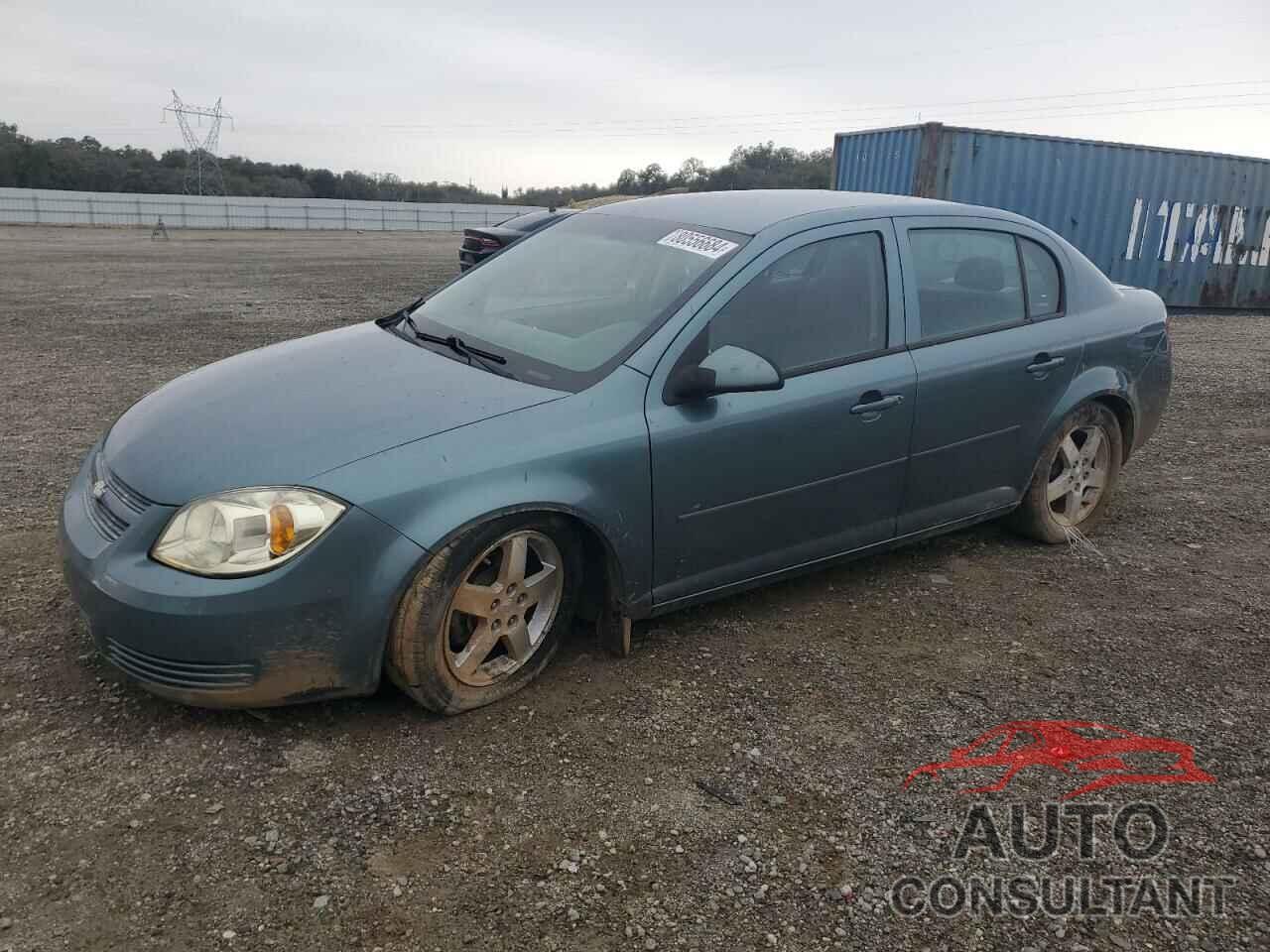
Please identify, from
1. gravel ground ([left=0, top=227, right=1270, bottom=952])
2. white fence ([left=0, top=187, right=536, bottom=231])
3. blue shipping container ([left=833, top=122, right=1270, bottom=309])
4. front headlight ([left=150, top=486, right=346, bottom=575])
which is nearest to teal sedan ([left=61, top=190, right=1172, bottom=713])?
front headlight ([left=150, top=486, right=346, bottom=575])

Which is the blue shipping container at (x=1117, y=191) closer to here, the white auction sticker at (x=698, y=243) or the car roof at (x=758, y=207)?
the car roof at (x=758, y=207)

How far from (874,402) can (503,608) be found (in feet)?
5.30

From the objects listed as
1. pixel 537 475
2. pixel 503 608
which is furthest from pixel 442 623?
pixel 537 475

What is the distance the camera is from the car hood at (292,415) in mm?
2908

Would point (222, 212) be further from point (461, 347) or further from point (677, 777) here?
point (677, 777)

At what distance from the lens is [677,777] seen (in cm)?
289

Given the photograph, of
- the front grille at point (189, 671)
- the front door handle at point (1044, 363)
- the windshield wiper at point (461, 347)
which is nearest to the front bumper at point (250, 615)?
the front grille at point (189, 671)

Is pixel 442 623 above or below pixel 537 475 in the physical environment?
below

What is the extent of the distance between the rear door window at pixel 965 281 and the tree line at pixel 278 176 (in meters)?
45.1

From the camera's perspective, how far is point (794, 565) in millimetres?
3814

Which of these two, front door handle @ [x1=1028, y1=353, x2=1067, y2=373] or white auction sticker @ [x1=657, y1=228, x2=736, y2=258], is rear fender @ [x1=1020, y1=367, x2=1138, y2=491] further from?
white auction sticker @ [x1=657, y1=228, x2=736, y2=258]

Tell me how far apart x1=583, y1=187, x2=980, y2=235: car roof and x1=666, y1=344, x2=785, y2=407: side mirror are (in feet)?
2.12

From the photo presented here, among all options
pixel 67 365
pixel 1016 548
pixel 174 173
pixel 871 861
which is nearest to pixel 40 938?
pixel 871 861

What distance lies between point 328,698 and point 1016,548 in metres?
3.29
